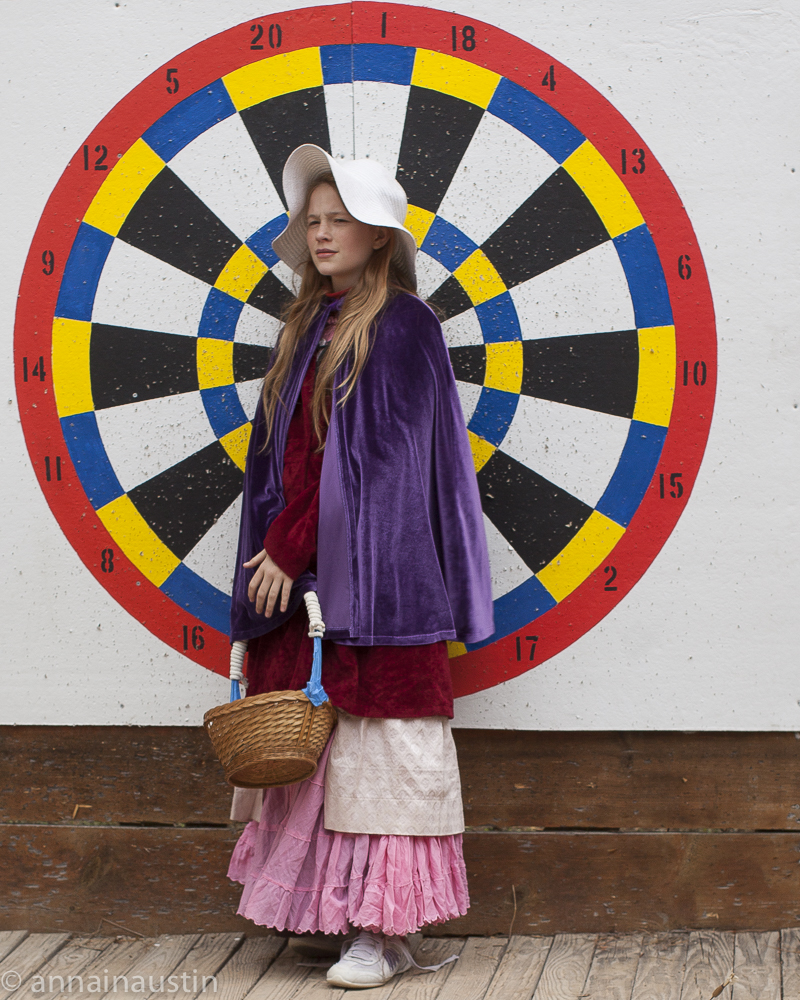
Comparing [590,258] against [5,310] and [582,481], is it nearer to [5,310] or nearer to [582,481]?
[582,481]

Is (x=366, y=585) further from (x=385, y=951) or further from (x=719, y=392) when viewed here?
(x=719, y=392)

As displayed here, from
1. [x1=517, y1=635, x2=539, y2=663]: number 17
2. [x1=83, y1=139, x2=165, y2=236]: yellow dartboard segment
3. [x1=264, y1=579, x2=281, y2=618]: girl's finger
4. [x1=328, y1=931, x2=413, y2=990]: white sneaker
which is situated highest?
[x1=83, y1=139, x2=165, y2=236]: yellow dartboard segment

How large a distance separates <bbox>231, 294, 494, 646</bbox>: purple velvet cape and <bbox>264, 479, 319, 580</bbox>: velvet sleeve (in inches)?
0.9

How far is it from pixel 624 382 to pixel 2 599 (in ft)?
4.77

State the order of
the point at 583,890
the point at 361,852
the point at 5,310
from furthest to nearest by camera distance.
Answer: the point at 5,310
the point at 583,890
the point at 361,852

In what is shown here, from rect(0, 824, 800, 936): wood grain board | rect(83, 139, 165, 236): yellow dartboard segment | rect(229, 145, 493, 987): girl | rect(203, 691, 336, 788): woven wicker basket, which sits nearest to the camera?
rect(203, 691, 336, 788): woven wicker basket

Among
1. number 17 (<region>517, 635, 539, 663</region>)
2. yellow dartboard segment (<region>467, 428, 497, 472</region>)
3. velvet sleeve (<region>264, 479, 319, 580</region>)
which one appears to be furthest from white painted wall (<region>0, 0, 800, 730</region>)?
velvet sleeve (<region>264, 479, 319, 580</region>)

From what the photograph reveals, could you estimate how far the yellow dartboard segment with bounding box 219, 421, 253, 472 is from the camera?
6.77 ft

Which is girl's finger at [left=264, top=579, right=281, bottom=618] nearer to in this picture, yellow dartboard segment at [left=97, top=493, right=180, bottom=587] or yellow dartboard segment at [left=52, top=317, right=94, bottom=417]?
yellow dartboard segment at [left=97, top=493, right=180, bottom=587]

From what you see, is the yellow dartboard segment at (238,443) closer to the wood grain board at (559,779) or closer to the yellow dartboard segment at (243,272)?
the yellow dartboard segment at (243,272)

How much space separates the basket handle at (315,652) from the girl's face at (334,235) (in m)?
0.64

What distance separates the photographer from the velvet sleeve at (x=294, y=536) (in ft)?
5.64

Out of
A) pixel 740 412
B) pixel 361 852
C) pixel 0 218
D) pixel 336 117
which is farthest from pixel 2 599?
pixel 740 412

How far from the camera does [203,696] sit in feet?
6.72
